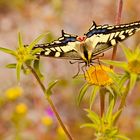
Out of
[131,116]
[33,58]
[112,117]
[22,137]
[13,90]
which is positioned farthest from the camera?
[131,116]

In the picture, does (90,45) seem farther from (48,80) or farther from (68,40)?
(48,80)

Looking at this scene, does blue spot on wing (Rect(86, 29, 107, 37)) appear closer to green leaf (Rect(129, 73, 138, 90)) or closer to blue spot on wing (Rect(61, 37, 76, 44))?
blue spot on wing (Rect(61, 37, 76, 44))

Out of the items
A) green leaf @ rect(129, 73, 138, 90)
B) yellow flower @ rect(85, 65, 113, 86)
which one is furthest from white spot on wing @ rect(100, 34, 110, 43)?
green leaf @ rect(129, 73, 138, 90)

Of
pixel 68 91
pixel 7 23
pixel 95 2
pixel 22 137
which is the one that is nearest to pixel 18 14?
pixel 7 23

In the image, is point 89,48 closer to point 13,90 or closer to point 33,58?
point 33,58

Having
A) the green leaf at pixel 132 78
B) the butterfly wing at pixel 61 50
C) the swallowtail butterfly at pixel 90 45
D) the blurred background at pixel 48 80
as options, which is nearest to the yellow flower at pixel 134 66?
the green leaf at pixel 132 78

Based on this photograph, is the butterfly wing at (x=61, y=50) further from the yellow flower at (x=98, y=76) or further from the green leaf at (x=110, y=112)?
the green leaf at (x=110, y=112)
